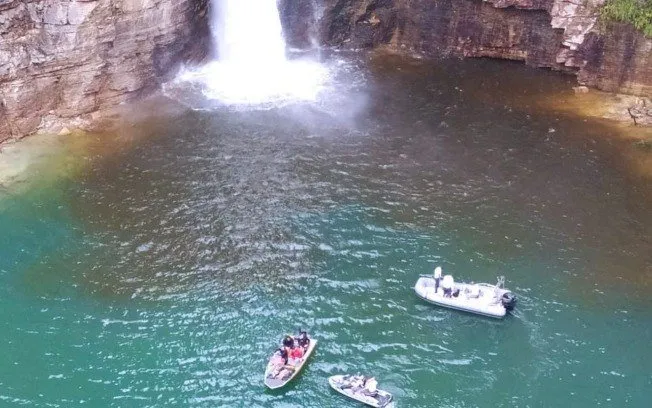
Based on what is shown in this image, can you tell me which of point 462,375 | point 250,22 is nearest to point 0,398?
point 462,375

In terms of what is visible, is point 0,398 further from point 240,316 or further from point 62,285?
point 240,316

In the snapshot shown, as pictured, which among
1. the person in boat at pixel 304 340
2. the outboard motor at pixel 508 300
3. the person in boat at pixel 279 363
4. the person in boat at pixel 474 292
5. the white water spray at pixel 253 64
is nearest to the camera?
the person in boat at pixel 279 363

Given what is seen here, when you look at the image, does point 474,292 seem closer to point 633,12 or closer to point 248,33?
point 633,12

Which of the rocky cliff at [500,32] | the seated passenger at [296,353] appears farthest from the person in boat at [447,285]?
the rocky cliff at [500,32]

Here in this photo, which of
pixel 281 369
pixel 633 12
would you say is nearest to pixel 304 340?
pixel 281 369

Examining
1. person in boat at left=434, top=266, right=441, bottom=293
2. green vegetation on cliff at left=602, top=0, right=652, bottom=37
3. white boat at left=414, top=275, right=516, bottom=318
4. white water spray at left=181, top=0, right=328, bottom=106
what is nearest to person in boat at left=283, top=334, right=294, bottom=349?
white boat at left=414, top=275, right=516, bottom=318

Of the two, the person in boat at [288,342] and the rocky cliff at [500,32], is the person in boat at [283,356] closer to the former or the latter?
the person in boat at [288,342]
